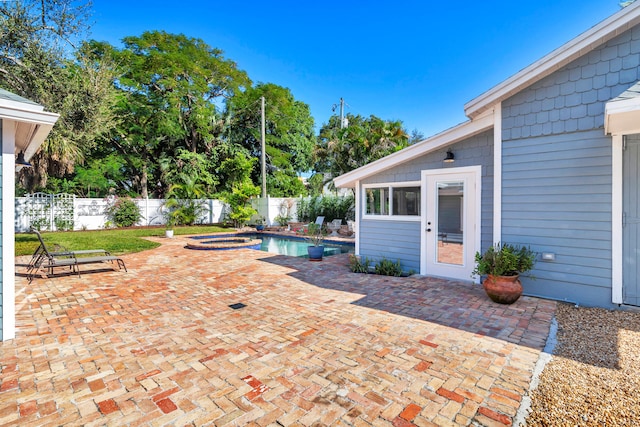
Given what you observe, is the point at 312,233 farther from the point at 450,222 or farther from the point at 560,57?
the point at 560,57

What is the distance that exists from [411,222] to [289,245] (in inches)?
321

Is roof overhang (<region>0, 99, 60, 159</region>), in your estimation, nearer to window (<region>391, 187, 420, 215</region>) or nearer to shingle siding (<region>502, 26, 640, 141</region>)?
window (<region>391, 187, 420, 215</region>)

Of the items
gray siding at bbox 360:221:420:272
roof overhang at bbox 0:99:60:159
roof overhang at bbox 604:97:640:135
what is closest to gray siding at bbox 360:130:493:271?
gray siding at bbox 360:221:420:272

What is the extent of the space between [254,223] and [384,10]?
46.1 ft

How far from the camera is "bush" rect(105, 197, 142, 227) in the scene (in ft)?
61.5

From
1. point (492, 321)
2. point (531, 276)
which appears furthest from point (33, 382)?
point (531, 276)

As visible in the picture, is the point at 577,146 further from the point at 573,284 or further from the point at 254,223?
the point at 254,223

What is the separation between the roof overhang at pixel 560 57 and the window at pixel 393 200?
2.18 m

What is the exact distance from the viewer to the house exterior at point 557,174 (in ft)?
15.8

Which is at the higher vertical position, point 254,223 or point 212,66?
point 212,66

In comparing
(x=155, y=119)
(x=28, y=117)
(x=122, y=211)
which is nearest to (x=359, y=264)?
(x=28, y=117)

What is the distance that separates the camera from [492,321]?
14.8ft

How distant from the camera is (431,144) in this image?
7.04m

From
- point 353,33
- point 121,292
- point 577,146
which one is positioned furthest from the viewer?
point 353,33
